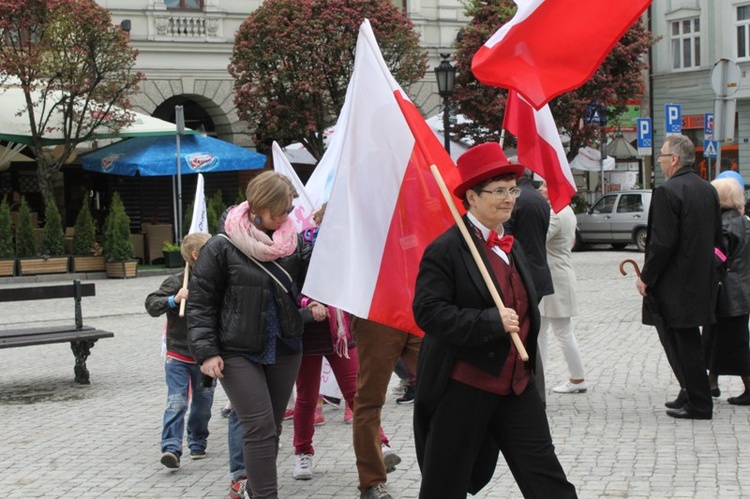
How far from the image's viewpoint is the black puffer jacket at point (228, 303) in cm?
575

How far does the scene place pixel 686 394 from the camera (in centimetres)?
810

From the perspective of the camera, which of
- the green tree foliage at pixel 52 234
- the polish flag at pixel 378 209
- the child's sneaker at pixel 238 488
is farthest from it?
the green tree foliage at pixel 52 234

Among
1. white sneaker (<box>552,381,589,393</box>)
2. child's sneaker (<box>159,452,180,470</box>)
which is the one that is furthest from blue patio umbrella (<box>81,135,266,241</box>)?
child's sneaker (<box>159,452,180,470</box>)

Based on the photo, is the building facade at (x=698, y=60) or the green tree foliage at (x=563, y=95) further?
the building facade at (x=698, y=60)

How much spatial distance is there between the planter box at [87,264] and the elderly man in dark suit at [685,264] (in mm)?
18001

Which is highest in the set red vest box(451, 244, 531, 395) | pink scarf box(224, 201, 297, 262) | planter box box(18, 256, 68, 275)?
pink scarf box(224, 201, 297, 262)

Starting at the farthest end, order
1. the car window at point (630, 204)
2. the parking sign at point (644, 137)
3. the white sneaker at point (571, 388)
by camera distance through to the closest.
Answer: the car window at point (630, 204), the parking sign at point (644, 137), the white sneaker at point (571, 388)

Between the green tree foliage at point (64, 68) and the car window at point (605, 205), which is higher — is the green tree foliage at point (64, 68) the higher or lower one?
the higher one

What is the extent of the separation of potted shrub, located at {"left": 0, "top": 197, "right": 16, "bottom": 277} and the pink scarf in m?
18.7

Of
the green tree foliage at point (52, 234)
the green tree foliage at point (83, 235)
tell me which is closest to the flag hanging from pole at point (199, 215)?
the green tree foliage at point (52, 234)

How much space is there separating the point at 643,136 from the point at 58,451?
2087cm

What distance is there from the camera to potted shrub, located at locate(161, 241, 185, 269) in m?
25.4

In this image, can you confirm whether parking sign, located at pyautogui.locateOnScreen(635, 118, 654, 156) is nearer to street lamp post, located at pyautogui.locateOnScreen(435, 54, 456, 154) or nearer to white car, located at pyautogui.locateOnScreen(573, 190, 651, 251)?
white car, located at pyautogui.locateOnScreen(573, 190, 651, 251)

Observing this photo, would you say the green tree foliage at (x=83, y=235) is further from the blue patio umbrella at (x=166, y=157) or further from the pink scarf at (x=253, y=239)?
the pink scarf at (x=253, y=239)
